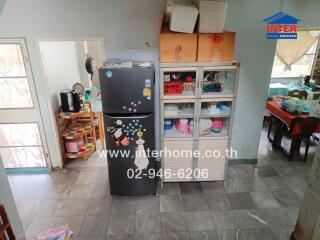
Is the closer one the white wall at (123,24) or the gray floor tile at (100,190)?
the white wall at (123,24)

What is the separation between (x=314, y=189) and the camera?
2.06 meters

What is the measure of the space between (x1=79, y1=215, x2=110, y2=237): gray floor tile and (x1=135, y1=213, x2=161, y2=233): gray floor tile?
14.6 inches

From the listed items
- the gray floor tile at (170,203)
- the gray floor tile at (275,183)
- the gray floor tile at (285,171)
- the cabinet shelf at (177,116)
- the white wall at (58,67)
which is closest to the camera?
the gray floor tile at (170,203)

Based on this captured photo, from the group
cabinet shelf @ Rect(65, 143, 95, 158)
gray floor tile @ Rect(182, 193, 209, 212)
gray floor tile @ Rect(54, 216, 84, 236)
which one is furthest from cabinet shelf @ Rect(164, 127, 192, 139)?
cabinet shelf @ Rect(65, 143, 95, 158)

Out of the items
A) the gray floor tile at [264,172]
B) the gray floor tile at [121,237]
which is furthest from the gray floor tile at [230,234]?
the gray floor tile at [264,172]

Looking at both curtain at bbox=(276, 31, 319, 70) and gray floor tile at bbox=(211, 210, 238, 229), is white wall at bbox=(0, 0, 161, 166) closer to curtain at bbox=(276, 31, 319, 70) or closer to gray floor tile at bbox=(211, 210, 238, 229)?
gray floor tile at bbox=(211, 210, 238, 229)

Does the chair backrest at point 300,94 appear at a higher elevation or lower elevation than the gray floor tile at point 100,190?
higher

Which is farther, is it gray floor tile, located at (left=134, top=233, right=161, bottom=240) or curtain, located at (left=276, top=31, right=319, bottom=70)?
curtain, located at (left=276, top=31, right=319, bottom=70)

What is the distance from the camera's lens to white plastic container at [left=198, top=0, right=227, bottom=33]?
2438 millimetres

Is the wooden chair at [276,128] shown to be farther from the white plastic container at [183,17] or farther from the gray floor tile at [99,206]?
the gray floor tile at [99,206]

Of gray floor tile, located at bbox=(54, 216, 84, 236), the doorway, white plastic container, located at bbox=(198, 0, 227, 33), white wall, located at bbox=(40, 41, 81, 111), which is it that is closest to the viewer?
white plastic container, located at bbox=(198, 0, 227, 33)

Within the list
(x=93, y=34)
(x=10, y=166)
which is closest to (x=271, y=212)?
(x=93, y=34)

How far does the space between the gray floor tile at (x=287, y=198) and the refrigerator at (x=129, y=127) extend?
1.65 m

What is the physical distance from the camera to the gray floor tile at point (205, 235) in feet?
8.22
